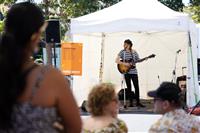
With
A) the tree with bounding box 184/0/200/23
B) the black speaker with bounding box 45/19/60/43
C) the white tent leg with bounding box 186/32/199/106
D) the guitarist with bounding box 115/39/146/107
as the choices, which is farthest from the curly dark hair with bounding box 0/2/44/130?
the tree with bounding box 184/0/200/23

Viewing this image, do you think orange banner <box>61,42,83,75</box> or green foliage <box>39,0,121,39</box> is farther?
green foliage <box>39,0,121,39</box>

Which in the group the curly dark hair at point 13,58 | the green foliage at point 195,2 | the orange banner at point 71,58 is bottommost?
the curly dark hair at point 13,58

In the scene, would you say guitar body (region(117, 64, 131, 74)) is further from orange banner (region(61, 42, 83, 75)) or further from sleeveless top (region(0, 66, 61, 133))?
sleeveless top (region(0, 66, 61, 133))

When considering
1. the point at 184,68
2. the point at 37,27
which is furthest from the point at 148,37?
the point at 37,27

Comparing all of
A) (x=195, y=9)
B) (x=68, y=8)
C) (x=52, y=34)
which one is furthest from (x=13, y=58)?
(x=195, y=9)

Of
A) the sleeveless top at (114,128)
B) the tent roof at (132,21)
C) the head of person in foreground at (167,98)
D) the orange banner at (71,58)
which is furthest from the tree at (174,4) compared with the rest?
the sleeveless top at (114,128)

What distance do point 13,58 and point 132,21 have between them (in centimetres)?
917

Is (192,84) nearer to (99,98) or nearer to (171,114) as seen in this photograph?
(171,114)

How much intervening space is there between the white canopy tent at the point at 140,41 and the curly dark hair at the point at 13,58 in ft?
28.9

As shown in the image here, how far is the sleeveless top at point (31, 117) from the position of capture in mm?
2186

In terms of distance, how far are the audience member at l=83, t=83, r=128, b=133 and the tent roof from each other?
7.73 metres

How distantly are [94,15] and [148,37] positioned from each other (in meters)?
2.91

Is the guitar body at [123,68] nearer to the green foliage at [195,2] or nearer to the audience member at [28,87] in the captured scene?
the audience member at [28,87]

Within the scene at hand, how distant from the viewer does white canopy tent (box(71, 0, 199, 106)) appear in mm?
11203
